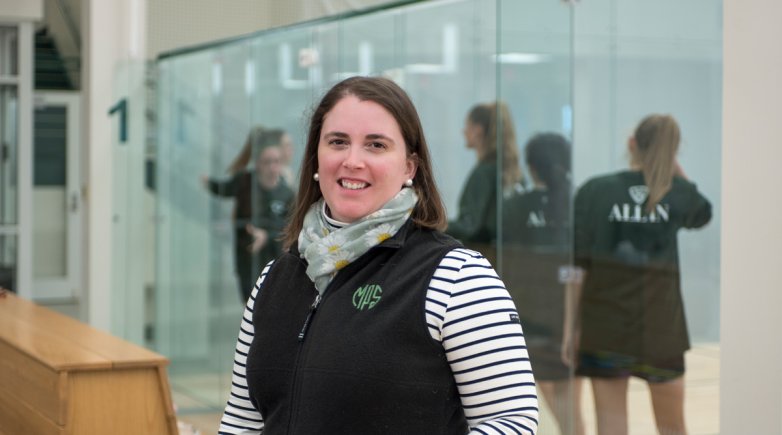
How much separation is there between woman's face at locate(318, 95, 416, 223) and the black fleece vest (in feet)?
0.28

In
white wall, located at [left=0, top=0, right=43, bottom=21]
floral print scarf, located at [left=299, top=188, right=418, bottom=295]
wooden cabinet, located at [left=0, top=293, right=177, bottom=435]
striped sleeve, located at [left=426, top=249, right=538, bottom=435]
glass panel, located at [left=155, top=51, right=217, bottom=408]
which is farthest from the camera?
white wall, located at [left=0, top=0, right=43, bottom=21]

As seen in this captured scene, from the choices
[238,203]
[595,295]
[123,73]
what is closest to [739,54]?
[595,295]

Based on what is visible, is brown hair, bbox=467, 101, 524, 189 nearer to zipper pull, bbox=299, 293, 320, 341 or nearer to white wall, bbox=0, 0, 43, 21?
zipper pull, bbox=299, 293, 320, 341

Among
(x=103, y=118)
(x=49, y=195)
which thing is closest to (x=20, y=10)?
(x=103, y=118)

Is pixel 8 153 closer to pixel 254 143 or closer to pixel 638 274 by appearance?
pixel 254 143

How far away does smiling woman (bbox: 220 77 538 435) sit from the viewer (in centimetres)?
176

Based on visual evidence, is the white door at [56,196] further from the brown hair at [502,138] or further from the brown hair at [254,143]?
the brown hair at [502,138]

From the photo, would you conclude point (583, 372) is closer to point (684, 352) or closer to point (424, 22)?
point (684, 352)

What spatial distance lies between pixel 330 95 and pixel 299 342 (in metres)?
0.43

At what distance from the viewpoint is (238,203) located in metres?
6.93

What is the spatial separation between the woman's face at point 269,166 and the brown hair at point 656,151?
2897 mm

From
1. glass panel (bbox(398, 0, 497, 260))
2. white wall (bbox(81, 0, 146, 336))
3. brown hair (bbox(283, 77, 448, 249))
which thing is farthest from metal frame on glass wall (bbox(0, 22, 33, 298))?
brown hair (bbox(283, 77, 448, 249))

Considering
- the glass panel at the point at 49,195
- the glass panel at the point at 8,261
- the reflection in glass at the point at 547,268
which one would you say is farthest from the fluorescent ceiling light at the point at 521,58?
the glass panel at the point at 49,195

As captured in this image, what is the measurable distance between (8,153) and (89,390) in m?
5.98
